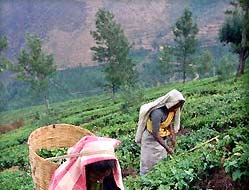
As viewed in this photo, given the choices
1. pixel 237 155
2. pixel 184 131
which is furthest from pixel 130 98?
pixel 237 155

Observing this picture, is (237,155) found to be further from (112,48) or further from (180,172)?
(112,48)

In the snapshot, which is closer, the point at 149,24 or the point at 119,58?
the point at 119,58

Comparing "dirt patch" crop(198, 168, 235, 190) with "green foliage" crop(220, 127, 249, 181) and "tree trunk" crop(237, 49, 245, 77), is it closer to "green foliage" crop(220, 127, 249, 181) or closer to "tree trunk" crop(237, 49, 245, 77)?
"green foliage" crop(220, 127, 249, 181)

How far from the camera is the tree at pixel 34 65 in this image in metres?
35.1

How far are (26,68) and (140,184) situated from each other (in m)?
32.6

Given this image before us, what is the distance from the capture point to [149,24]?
428ft

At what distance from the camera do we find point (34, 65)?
35.3m

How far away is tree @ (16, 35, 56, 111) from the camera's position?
3506 cm

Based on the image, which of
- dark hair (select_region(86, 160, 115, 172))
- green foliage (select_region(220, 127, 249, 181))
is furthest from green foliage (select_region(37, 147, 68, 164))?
dark hair (select_region(86, 160, 115, 172))

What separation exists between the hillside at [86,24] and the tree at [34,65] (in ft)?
223

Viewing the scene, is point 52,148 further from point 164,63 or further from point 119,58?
point 164,63

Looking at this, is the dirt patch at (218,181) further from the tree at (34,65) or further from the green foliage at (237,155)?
the tree at (34,65)

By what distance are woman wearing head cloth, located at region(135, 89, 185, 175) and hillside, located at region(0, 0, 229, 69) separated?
325 ft

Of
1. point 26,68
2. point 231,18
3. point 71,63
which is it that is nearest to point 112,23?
point 26,68
